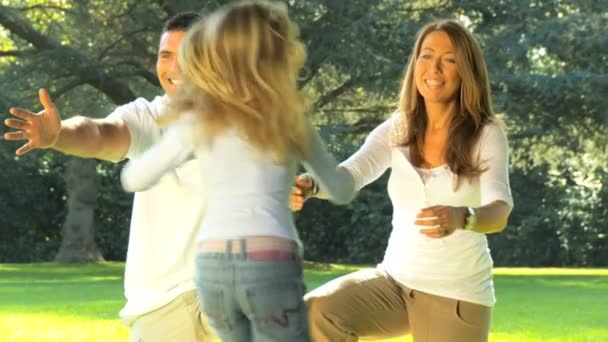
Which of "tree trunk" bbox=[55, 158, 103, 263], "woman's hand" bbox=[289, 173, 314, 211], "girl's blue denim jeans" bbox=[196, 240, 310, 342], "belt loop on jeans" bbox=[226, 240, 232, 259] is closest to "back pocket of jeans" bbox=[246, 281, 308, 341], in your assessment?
"girl's blue denim jeans" bbox=[196, 240, 310, 342]

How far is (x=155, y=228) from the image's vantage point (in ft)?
12.6

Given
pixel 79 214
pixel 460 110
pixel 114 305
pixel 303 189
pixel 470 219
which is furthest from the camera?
pixel 79 214

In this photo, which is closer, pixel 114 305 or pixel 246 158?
pixel 246 158

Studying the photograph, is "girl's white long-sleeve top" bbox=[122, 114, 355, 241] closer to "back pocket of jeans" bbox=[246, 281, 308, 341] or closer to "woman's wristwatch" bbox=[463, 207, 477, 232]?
"back pocket of jeans" bbox=[246, 281, 308, 341]

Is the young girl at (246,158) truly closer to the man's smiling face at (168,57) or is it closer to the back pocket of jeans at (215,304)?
the back pocket of jeans at (215,304)

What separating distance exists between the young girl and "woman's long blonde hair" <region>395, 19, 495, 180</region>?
127 cm

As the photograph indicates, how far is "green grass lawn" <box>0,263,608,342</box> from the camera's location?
1042cm

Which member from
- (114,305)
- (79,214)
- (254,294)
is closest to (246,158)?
(254,294)

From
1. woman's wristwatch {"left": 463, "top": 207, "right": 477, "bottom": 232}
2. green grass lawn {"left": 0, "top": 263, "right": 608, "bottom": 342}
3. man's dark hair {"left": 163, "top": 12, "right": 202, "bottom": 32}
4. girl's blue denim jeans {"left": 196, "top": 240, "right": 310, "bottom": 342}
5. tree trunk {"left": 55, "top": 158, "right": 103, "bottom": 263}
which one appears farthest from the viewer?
tree trunk {"left": 55, "top": 158, "right": 103, "bottom": 263}

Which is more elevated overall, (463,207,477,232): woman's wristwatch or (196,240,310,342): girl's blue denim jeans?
(463,207,477,232): woman's wristwatch

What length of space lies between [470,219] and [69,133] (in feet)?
4.14

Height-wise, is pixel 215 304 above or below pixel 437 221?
below

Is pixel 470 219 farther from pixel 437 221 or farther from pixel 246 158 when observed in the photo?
pixel 246 158

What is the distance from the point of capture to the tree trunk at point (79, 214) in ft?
84.8
